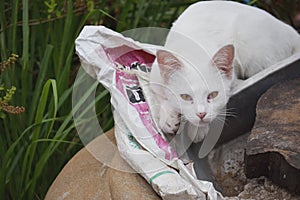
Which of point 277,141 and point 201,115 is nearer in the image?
point 277,141

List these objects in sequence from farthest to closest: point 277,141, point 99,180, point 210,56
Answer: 1. point 210,56
2. point 99,180
3. point 277,141

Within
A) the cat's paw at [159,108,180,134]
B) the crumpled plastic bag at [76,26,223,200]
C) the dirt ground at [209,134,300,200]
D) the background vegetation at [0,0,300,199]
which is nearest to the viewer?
the crumpled plastic bag at [76,26,223,200]

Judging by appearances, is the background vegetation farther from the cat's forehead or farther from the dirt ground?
the dirt ground

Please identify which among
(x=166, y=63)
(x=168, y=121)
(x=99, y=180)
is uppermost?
(x=166, y=63)

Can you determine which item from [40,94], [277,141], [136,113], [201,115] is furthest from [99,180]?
[40,94]

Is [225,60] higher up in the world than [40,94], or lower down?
higher up

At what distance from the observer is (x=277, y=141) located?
129 cm

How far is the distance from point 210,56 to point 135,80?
212mm

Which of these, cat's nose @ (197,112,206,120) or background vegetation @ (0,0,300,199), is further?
background vegetation @ (0,0,300,199)

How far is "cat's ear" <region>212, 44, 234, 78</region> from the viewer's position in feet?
4.69

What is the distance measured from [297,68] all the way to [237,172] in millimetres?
337

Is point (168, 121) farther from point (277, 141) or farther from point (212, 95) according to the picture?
point (277, 141)

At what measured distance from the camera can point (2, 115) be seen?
1.54 metres

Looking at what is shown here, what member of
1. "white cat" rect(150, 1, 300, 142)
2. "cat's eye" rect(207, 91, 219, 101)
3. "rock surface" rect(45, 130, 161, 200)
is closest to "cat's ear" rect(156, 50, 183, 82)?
"white cat" rect(150, 1, 300, 142)
